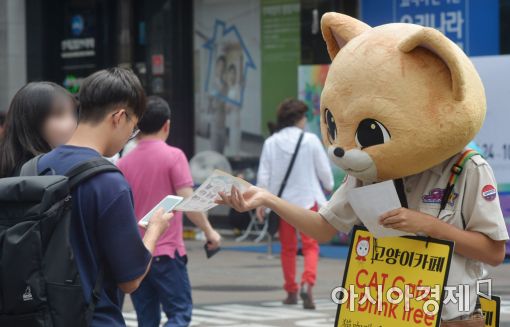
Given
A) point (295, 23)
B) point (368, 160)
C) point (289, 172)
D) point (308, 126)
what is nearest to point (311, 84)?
point (308, 126)

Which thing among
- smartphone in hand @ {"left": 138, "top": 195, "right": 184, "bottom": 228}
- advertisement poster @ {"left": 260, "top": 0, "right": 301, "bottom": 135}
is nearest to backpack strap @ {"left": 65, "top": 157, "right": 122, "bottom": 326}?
smartphone in hand @ {"left": 138, "top": 195, "right": 184, "bottom": 228}

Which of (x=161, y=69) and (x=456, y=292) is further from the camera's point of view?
(x=161, y=69)

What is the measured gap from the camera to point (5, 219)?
12.8 feet

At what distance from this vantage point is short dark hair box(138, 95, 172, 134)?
7.59 meters

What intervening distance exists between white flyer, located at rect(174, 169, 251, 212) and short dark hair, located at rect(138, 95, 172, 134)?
9.24 feet

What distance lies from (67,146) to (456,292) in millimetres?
1607

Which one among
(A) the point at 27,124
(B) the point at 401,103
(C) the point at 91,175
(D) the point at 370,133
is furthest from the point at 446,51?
(A) the point at 27,124

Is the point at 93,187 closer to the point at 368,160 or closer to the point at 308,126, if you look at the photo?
the point at 368,160

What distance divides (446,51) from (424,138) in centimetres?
35

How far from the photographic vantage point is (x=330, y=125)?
187 inches

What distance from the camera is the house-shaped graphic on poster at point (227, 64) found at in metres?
18.0

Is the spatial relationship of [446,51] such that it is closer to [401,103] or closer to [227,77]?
[401,103]

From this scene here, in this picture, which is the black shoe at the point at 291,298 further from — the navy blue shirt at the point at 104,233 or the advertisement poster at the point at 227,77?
the advertisement poster at the point at 227,77

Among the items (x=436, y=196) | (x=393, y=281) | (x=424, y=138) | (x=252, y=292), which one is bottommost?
(x=252, y=292)
